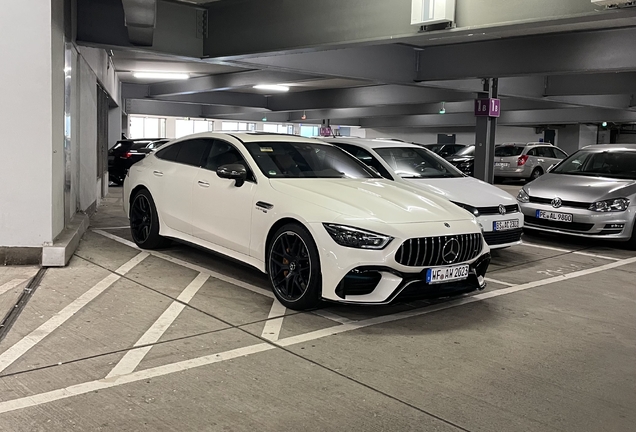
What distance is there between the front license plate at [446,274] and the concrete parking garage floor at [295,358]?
393 mm

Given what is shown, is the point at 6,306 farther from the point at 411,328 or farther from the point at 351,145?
the point at 351,145

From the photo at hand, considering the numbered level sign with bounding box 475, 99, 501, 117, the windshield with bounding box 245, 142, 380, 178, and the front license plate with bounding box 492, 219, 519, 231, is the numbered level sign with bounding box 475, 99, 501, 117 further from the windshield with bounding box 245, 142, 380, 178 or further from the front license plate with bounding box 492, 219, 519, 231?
the windshield with bounding box 245, 142, 380, 178

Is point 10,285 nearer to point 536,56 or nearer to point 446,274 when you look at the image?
point 446,274

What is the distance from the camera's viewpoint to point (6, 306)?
5.23 meters

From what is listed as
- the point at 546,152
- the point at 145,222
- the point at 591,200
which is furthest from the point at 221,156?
the point at 546,152

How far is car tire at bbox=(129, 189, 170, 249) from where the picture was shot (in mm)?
7410

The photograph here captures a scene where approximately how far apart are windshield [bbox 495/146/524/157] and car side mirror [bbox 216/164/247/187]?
64.6 ft

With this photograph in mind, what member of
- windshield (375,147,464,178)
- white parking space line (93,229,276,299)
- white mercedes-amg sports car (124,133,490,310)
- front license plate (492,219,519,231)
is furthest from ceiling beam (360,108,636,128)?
white parking space line (93,229,276,299)

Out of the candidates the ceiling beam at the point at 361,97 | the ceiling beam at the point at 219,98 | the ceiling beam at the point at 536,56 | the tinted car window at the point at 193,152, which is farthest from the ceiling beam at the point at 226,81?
the tinted car window at the point at 193,152

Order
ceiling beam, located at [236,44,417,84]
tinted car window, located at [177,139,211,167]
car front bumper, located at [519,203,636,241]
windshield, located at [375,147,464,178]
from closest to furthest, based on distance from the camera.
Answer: tinted car window, located at [177,139,211,167]
windshield, located at [375,147,464,178]
car front bumper, located at [519,203,636,241]
ceiling beam, located at [236,44,417,84]

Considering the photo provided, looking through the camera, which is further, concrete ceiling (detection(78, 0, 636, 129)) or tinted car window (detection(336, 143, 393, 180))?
tinted car window (detection(336, 143, 393, 180))

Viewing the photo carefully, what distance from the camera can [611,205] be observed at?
9133mm

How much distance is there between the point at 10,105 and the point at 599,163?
351 inches

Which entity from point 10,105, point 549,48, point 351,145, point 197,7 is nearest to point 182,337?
point 10,105
